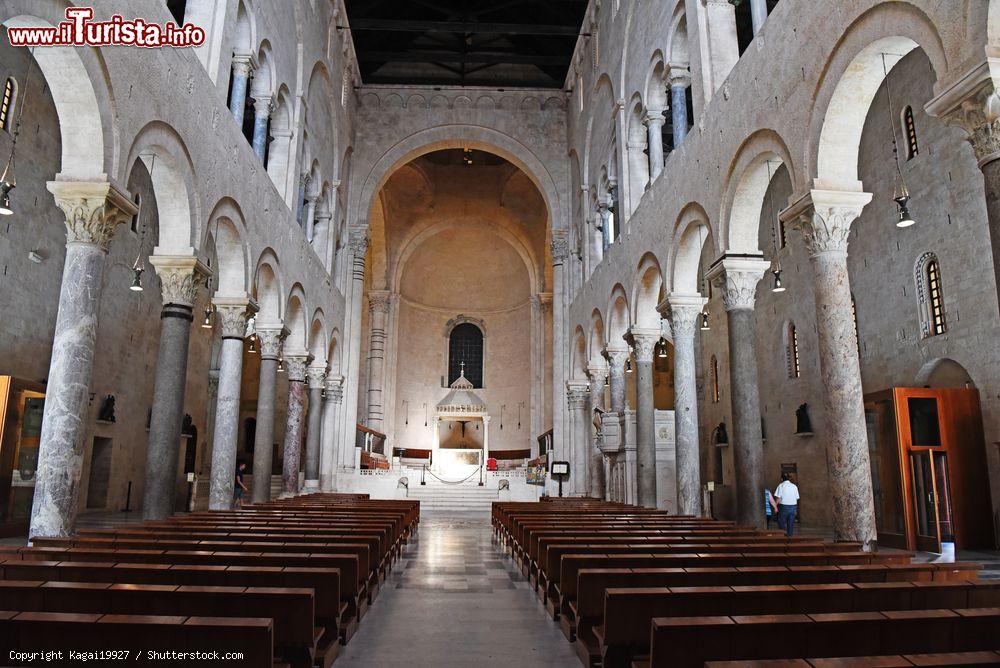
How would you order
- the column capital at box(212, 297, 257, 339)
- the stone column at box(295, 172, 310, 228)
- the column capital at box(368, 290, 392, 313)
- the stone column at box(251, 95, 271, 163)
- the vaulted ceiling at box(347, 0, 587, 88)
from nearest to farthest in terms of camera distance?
the column capital at box(212, 297, 257, 339) → the stone column at box(251, 95, 271, 163) → the stone column at box(295, 172, 310, 228) → the vaulted ceiling at box(347, 0, 587, 88) → the column capital at box(368, 290, 392, 313)

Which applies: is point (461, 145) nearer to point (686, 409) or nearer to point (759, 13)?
point (686, 409)

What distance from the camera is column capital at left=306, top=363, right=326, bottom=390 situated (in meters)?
22.3

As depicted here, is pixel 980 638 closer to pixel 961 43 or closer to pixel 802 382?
pixel 961 43

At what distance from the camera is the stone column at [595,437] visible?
67.9 feet

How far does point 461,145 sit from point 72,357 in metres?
20.7

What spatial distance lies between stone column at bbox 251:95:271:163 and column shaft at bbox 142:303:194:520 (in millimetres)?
4954

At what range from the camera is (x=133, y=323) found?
738 inches

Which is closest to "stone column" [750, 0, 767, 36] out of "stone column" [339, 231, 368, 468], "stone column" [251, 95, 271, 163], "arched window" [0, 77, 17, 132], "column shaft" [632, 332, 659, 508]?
"column shaft" [632, 332, 659, 508]

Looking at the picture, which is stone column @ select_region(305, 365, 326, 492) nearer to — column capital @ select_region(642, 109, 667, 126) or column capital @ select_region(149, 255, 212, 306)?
column capital @ select_region(149, 255, 212, 306)

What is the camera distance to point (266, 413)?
16266 mm

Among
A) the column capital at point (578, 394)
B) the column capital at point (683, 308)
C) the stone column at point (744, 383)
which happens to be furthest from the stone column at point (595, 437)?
the stone column at point (744, 383)

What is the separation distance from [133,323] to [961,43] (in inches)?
746

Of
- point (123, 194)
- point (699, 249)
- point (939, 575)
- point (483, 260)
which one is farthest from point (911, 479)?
point (483, 260)

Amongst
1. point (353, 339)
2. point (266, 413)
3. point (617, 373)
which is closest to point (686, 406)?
point (617, 373)
